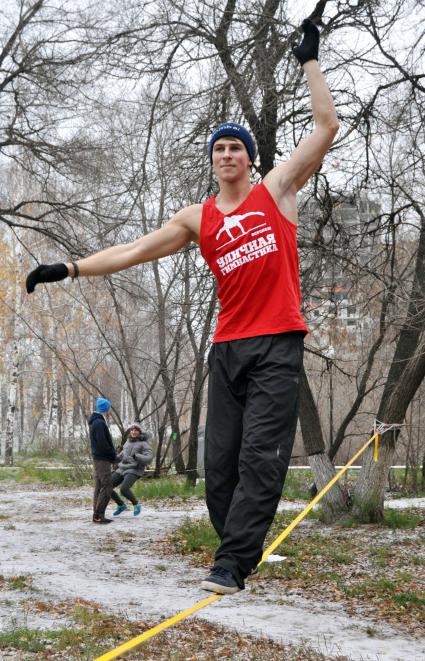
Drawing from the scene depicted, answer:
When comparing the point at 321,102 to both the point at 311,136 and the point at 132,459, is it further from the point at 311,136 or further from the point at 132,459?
the point at 132,459

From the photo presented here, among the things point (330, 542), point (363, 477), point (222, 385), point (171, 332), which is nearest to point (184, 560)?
point (330, 542)

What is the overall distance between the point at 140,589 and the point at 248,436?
5734mm

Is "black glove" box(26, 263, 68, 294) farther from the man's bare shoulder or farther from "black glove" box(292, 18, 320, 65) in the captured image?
"black glove" box(292, 18, 320, 65)

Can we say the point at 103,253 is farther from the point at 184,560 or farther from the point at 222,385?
the point at 184,560

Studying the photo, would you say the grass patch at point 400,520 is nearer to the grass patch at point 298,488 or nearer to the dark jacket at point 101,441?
the grass patch at point 298,488

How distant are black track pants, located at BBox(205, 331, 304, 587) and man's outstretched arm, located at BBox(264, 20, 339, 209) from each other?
0.64 meters

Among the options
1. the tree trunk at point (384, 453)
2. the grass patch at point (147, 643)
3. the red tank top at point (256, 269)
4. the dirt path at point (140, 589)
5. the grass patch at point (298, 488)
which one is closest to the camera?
the red tank top at point (256, 269)

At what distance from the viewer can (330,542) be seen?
412 inches

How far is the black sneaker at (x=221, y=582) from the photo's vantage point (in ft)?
8.48

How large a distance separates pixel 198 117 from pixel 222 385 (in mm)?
6954

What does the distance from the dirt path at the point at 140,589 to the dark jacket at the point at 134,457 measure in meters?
0.88

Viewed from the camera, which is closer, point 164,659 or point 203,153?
point 164,659

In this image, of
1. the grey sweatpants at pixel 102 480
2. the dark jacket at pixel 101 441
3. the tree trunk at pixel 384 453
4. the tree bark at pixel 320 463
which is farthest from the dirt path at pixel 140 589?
the tree trunk at pixel 384 453

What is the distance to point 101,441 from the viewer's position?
1150 centimetres
